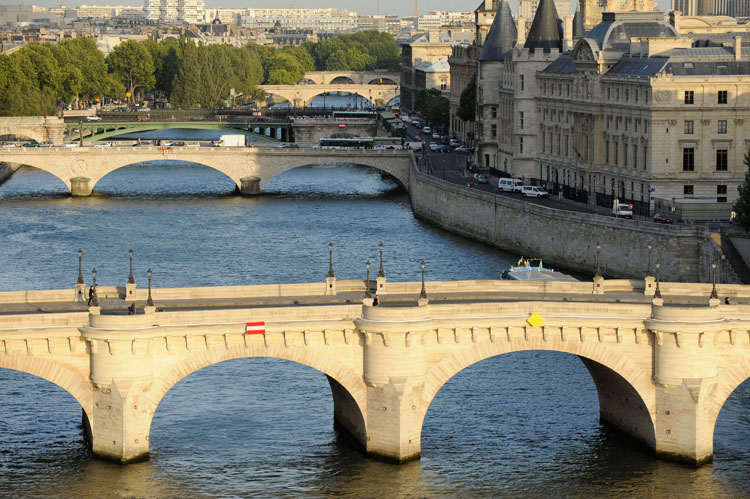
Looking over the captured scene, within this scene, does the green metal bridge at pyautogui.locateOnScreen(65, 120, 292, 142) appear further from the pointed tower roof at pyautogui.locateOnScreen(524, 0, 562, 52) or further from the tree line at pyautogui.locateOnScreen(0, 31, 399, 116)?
the pointed tower roof at pyautogui.locateOnScreen(524, 0, 562, 52)

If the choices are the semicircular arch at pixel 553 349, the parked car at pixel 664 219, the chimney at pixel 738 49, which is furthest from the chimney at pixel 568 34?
the semicircular arch at pixel 553 349

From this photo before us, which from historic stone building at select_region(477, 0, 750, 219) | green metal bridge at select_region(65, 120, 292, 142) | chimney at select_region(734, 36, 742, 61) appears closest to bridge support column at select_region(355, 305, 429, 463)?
historic stone building at select_region(477, 0, 750, 219)

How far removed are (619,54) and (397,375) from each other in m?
47.2

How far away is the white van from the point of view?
298 feet

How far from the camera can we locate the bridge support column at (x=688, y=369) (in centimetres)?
4228

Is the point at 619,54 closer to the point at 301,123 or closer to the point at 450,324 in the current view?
the point at 450,324

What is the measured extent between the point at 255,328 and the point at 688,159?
41603 mm

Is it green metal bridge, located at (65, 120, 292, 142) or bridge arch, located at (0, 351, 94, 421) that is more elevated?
bridge arch, located at (0, 351, 94, 421)

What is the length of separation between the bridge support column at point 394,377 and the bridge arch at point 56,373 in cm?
631

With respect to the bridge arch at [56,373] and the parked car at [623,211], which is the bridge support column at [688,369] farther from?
the parked car at [623,211]

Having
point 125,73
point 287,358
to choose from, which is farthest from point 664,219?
point 125,73

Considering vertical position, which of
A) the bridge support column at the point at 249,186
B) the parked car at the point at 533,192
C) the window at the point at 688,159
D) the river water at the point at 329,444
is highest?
the window at the point at 688,159

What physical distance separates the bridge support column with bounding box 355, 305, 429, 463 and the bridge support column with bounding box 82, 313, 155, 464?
4.96 m

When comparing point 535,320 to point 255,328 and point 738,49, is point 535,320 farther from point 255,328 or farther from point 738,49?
point 738,49
